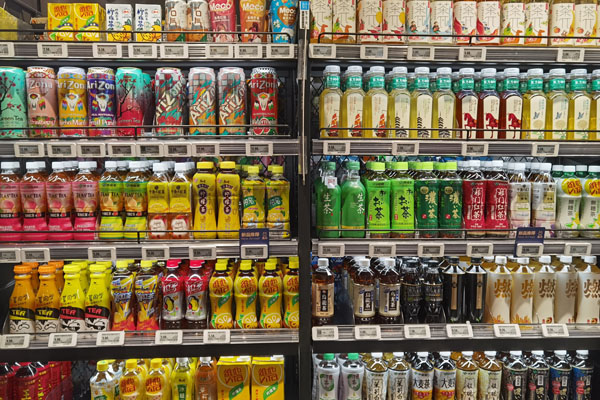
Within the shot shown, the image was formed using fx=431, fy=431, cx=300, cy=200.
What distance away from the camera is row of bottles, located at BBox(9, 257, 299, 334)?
215 cm

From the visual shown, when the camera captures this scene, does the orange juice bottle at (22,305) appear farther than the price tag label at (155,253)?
Yes

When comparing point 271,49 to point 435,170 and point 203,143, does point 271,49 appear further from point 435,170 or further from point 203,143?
point 435,170

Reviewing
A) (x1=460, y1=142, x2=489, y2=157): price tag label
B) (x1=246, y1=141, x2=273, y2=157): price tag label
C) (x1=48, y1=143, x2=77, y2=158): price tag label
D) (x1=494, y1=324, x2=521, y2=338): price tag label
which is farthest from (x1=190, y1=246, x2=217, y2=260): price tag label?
(x1=494, y1=324, x2=521, y2=338): price tag label

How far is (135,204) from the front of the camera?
2.15 m

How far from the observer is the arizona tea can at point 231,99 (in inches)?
84.9

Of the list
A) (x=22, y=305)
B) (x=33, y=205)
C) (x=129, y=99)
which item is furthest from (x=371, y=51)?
(x=22, y=305)

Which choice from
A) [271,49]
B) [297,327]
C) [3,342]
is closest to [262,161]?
[271,49]

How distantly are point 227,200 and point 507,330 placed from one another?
155cm

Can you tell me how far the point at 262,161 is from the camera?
2500mm

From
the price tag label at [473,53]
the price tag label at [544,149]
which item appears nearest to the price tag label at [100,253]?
the price tag label at [473,53]

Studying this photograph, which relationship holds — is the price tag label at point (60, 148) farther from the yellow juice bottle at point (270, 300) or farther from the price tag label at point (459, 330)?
the price tag label at point (459, 330)

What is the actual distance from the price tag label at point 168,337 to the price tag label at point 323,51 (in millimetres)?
1476

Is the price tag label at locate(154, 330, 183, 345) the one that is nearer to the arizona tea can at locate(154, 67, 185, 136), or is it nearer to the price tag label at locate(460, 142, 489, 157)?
the arizona tea can at locate(154, 67, 185, 136)

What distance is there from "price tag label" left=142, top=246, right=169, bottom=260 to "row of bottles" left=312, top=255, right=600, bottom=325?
754 mm
